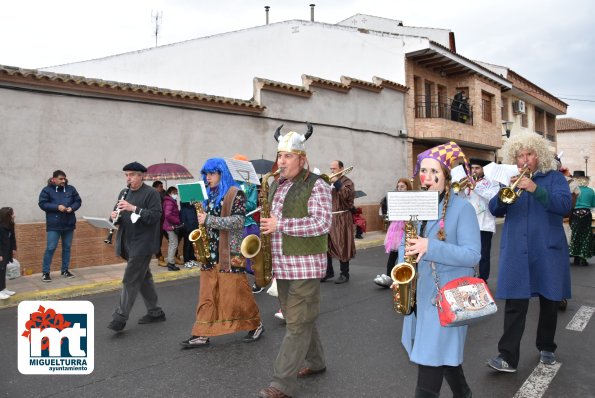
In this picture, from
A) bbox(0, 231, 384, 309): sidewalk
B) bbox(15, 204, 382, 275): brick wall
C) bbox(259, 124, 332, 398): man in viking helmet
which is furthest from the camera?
bbox(15, 204, 382, 275): brick wall

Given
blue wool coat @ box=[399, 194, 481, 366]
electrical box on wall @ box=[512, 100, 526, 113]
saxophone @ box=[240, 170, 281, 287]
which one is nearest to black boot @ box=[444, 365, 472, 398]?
blue wool coat @ box=[399, 194, 481, 366]

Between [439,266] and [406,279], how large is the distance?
24cm

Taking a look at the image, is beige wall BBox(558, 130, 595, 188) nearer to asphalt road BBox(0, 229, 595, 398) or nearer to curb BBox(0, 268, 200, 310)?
asphalt road BBox(0, 229, 595, 398)

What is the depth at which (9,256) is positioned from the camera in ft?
23.0

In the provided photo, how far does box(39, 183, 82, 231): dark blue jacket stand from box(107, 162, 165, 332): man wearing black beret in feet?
11.5

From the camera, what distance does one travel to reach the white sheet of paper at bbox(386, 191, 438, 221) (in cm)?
246

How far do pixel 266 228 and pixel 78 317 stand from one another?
2.47 metres

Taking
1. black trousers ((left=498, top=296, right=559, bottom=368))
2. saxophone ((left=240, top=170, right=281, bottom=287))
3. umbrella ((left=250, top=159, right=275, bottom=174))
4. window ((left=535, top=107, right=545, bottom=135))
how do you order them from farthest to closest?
window ((left=535, top=107, right=545, bottom=135)), umbrella ((left=250, top=159, right=275, bottom=174)), black trousers ((left=498, top=296, right=559, bottom=368)), saxophone ((left=240, top=170, right=281, bottom=287))

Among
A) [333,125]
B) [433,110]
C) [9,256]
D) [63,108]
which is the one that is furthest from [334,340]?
[433,110]

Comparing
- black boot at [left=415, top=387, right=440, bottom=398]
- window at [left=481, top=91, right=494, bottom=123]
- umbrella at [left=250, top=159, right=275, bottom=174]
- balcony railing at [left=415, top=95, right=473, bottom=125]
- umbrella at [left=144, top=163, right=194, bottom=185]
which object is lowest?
black boot at [left=415, top=387, right=440, bottom=398]

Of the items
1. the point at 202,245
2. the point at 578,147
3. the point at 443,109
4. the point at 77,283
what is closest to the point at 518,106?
the point at 443,109

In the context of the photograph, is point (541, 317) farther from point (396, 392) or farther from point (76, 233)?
point (76, 233)

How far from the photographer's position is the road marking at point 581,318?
5.33 meters
